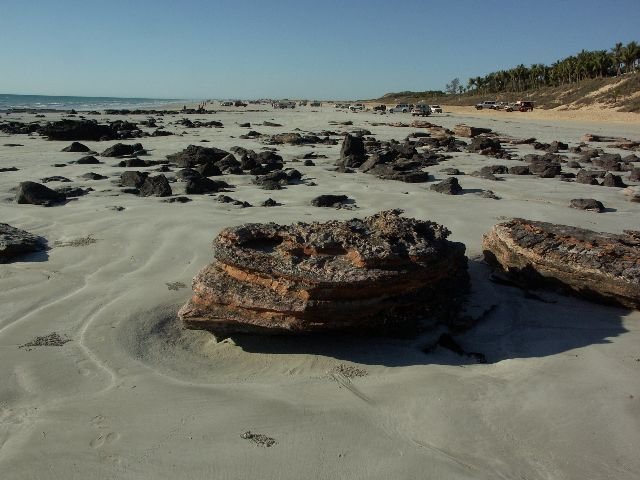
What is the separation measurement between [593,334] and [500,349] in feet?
2.65

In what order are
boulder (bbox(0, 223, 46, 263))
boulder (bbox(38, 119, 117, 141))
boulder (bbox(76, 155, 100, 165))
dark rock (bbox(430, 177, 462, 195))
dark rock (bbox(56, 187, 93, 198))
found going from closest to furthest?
boulder (bbox(0, 223, 46, 263)) < dark rock (bbox(56, 187, 93, 198)) < dark rock (bbox(430, 177, 462, 195)) < boulder (bbox(76, 155, 100, 165)) < boulder (bbox(38, 119, 117, 141))

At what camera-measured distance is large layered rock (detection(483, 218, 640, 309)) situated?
14.4 feet

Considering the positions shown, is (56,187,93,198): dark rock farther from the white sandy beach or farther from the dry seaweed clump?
the dry seaweed clump

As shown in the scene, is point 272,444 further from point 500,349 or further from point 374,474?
point 500,349

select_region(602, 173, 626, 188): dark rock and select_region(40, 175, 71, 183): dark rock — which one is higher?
select_region(602, 173, 626, 188): dark rock

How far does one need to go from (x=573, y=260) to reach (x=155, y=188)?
6860 millimetres

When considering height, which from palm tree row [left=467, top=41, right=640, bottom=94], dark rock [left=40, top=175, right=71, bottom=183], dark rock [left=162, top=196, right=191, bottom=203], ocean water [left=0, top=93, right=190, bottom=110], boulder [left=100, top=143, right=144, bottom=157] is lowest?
ocean water [left=0, top=93, right=190, bottom=110]

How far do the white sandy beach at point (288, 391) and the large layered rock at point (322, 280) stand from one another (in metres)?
0.26

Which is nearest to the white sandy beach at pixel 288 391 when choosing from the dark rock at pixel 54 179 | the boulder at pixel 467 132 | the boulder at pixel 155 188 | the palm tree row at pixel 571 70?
the boulder at pixel 155 188

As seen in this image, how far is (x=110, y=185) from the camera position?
9914mm

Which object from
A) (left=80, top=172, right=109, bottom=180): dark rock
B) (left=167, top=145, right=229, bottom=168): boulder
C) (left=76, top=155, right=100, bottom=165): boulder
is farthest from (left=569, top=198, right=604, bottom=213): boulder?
(left=76, top=155, right=100, bottom=165): boulder

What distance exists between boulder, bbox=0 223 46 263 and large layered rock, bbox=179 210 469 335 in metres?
2.88

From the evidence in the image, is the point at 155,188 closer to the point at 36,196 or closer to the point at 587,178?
the point at 36,196

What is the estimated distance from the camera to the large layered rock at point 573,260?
439 centimetres
